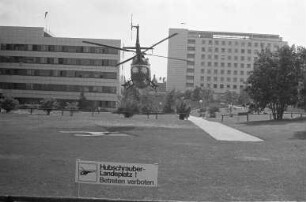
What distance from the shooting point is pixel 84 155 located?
20531mm

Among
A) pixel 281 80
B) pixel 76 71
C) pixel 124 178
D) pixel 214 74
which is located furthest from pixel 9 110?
pixel 214 74

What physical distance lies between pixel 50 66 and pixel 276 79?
65.3 meters

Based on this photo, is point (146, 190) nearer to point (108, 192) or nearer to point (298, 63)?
point (108, 192)

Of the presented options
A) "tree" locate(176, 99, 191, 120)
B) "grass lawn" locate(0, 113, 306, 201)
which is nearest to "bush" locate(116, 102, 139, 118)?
"tree" locate(176, 99, 191, 120)

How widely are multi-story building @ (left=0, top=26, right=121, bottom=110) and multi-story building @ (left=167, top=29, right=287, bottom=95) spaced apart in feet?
249

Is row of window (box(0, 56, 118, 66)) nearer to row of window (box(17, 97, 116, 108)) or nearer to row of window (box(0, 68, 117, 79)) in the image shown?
row of window (box(0, 68, 117, 79))

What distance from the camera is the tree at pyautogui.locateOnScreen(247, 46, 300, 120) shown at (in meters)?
56.3

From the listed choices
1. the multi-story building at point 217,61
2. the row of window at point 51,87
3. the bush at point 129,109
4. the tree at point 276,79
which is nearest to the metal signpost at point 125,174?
the tree at point 276,79

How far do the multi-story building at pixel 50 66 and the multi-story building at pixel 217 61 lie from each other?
75834 mm

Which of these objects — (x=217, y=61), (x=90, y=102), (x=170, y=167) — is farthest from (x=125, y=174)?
(x=217, y=61)

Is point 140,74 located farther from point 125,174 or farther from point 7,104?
point 125,174

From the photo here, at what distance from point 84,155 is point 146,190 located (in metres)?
7.94

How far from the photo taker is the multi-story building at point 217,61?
7274 inches

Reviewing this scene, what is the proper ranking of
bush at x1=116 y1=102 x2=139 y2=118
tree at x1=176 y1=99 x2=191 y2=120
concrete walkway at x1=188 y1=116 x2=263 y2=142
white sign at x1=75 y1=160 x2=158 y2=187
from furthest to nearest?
bush at x1=116 y1=102 x2=139 y2=118, tree at x1=176 y1=99 x2=191 y2=120, concrete walkway at x1=188 y1=116 x2=263 y2=142, white sign at x1=75 y1=160 x2=158 y2=187
